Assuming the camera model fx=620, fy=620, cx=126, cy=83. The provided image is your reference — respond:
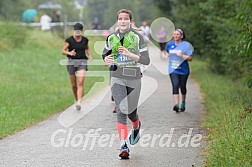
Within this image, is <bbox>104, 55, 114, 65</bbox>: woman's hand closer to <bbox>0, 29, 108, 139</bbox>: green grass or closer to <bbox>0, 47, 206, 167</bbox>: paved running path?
<bbox>0, 47, 206, 167</bbox>: paved running path

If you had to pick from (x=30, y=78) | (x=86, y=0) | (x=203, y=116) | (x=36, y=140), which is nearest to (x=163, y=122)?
(x=203, y=116)

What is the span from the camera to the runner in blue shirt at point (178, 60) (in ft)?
43.7

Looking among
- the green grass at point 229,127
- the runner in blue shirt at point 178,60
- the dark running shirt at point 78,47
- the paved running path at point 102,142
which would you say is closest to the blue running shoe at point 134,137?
the paved running path at point 102,142

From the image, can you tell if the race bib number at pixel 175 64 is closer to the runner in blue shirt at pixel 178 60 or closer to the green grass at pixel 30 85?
the runner in blue shirt at pixel 178 60

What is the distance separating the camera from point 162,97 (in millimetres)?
16391

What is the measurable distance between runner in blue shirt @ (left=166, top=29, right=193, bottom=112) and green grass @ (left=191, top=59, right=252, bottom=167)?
77cm

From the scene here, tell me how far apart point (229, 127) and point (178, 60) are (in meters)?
4.39

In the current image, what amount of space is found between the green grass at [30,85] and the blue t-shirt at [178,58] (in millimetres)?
2405

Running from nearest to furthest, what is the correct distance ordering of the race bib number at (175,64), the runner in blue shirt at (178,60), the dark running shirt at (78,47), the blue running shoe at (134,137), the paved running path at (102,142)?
the paved running path at (102,142)
the blue running shoe at (134,137)
the runner in blue shirt at (178,60)
the race bib number at (175,64)
the dark running shirt at (78,47)

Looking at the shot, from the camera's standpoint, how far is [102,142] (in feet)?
31.6

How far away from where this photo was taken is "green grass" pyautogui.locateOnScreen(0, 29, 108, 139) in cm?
1226

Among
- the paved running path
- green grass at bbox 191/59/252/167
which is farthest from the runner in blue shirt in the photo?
green grass at bbox 191/59/252/167

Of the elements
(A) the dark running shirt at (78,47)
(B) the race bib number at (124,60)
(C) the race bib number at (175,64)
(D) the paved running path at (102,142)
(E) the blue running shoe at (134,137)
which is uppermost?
(B) the race bib number at (124,60)

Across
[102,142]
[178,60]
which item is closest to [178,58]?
[178,60]
